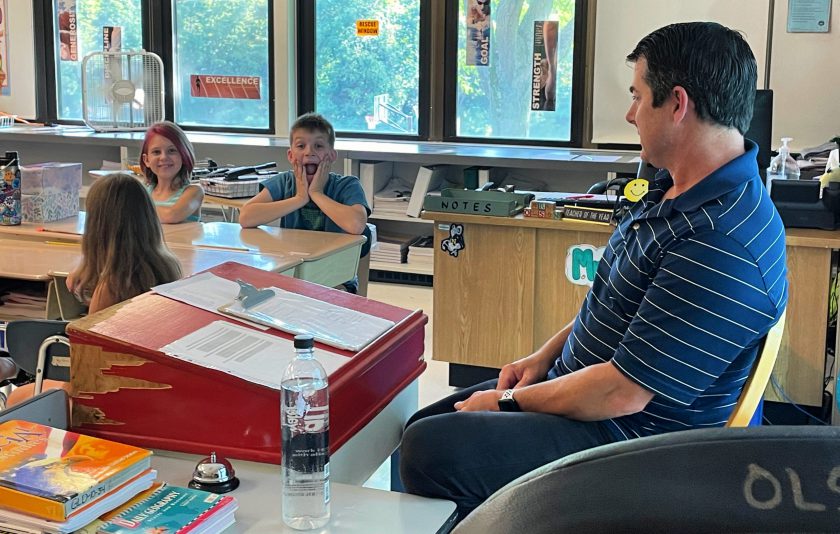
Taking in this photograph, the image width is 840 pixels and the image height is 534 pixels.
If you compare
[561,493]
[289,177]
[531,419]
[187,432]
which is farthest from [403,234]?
[561,493]

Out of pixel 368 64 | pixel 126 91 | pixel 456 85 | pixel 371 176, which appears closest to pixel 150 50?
pixel 126 91

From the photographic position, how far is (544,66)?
18.1 feet

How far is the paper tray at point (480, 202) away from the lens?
11.5 ft

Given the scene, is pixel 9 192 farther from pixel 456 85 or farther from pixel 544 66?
pixel 544 66

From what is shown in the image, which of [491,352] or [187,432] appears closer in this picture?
[187,432]

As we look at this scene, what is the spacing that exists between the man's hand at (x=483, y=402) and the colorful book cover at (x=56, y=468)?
0.83 metres

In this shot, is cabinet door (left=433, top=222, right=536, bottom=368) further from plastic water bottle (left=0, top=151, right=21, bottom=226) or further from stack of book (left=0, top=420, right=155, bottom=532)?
stack of book (left=0, top=420, right=155, bottom=532)

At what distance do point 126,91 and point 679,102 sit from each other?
5.18 meters

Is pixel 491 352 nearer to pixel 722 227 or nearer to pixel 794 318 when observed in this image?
pixel 794 318

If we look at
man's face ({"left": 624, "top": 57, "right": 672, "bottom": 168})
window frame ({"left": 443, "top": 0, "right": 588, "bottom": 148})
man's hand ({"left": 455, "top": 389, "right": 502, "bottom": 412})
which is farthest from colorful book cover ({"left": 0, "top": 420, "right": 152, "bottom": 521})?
window frame ({"left": 443, "top": 0, "right": 588, "bottom": 148})

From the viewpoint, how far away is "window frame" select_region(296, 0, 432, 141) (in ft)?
18.8

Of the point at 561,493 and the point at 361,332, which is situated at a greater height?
the point at 561,493

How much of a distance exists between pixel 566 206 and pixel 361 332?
208cm

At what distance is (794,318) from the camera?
10.4 feet
